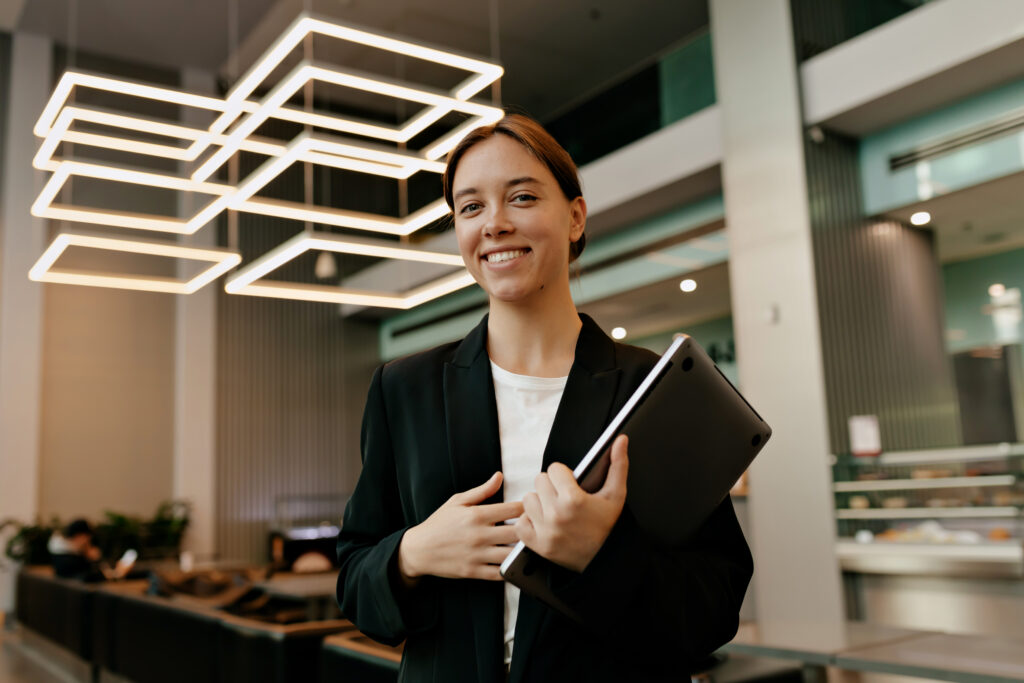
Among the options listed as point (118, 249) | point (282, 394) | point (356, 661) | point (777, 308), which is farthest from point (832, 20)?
point (282, 394)

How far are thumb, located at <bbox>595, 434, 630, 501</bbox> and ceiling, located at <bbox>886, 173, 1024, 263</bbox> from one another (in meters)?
5.94

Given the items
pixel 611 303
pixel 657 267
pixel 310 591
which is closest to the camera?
pixel 310 591

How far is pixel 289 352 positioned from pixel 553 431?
41.1 ft

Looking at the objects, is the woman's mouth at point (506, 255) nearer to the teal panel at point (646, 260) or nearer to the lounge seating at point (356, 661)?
the lounge seating at point (356, 661)

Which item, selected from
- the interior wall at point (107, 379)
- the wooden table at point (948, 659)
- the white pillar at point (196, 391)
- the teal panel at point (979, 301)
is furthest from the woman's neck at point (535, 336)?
the white pillar at point (196, 391)

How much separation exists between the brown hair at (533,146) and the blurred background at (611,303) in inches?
65.4

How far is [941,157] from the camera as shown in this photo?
6102mm

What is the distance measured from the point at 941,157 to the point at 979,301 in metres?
1.65

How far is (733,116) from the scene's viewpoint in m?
6.98

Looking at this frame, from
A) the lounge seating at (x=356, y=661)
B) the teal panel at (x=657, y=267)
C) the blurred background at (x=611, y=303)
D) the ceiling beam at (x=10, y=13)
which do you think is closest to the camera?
the lounge seating at (x=356, y=661)

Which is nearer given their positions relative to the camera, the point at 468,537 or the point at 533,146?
the point at 468,537

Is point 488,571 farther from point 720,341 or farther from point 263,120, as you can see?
point 720,341

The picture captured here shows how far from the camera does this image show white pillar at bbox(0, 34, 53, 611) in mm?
10352

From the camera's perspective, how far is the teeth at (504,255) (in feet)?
3.12
